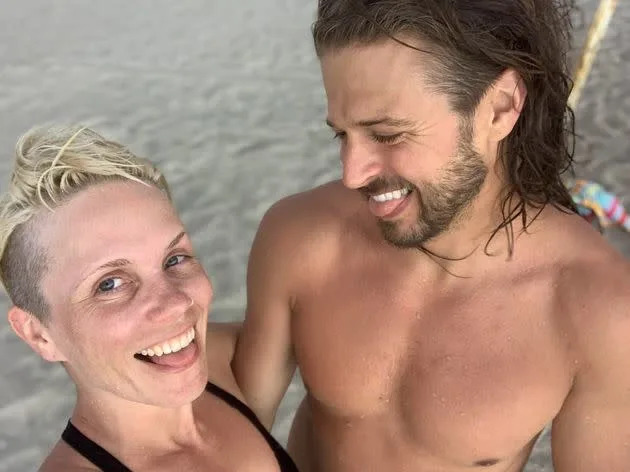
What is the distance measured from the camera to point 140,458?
3.23 ft

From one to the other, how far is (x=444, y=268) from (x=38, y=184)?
0.62 m

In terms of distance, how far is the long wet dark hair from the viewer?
930 mm

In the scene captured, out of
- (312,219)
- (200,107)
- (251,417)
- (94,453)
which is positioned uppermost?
(312,219)

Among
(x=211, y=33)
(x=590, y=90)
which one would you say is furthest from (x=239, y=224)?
(x=590, y=90)

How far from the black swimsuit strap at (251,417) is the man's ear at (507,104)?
58 centimetres

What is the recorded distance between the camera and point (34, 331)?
3.01 feet

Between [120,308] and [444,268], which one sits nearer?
[120,308]

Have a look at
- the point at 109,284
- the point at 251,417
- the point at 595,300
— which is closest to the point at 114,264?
the point at 109,284

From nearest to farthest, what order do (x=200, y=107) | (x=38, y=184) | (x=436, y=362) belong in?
(x=38, y=184) → (x=436, y=362) → (x=200, y=107)

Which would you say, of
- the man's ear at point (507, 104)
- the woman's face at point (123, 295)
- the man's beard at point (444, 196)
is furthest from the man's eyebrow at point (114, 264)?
the man's ear at point (507, 104)

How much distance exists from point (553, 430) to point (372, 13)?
686 millimetres

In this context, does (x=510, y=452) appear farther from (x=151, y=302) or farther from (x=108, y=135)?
(x=108, y=135)

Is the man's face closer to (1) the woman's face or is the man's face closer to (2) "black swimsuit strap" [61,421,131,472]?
(1) the woman's face

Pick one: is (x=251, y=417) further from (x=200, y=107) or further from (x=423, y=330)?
(x=200, y=107)
